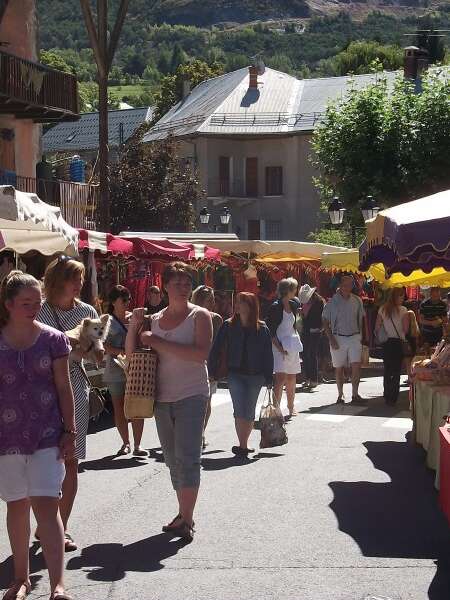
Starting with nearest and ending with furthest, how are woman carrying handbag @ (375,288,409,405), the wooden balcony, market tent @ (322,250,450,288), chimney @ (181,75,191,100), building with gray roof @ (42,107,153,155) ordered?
1. woman carrying handbag @ (375,288,409,405)
2. market tent @ (322,250,450,288)
3. the wooden balcony
4. chimney @ (181,75,191,100)
5. building with gray roof @ (42,107,153,155)

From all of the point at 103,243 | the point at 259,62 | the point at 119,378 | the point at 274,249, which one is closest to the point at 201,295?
the point at 119,378

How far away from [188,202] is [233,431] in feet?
118

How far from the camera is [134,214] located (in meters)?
47.8

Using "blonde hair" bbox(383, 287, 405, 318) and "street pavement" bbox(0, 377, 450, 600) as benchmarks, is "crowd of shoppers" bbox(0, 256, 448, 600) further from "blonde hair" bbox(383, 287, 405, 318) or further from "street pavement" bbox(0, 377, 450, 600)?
"blonde hair" bbox(383, 287, 405, 318)

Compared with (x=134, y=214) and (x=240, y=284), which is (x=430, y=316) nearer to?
(x=240, y=284)

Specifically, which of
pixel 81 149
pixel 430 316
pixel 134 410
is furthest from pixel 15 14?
→ pixel 81 149

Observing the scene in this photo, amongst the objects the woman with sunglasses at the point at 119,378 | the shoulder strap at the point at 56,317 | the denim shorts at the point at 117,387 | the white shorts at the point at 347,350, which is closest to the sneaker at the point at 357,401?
the white shorts at the point at 347,350

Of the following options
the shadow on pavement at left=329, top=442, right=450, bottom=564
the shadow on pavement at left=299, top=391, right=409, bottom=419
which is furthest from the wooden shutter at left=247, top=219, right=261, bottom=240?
the shadow on pavement at left=329, top=442, right=450, bottom=564

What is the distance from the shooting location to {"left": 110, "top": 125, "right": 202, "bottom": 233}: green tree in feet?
156

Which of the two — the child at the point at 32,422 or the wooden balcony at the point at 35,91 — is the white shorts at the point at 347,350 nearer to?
the child at the point at 32,422

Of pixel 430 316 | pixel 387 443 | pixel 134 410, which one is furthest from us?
pixel 430 316

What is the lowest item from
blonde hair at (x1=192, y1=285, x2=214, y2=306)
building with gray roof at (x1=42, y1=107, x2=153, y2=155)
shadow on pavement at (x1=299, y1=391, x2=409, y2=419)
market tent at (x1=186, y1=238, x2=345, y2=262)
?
shadow on pavement at (x1=299, y1=391, x2=409, y2=419)

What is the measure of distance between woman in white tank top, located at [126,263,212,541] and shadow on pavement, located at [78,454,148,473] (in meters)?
3.00

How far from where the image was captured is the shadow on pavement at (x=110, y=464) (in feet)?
34.8
